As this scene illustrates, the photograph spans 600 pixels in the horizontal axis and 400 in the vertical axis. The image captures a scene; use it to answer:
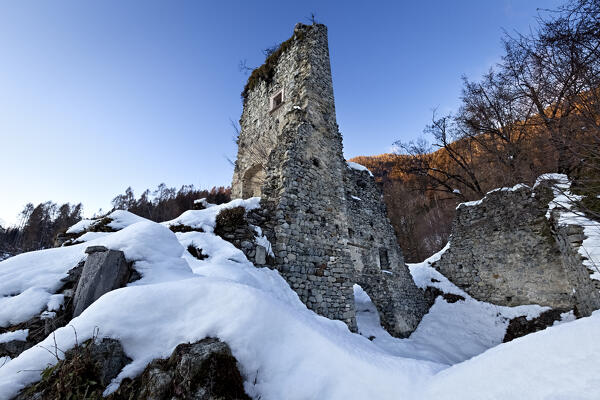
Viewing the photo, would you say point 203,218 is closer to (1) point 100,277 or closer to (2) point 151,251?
(2) point 151,251

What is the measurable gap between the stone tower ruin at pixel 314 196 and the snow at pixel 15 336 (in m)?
3.38

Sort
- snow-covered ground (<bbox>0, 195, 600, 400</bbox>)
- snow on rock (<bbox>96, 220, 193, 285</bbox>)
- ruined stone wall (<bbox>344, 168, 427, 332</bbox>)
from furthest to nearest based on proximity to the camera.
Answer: ruined stone wall (<bbox>344, 168, 427, 332</bbox>), snow on rock (<bbox>96, 220, 193, 285</bbox>), snow-covered ground (<bbox>0, 195, 600, 400</bbox>)

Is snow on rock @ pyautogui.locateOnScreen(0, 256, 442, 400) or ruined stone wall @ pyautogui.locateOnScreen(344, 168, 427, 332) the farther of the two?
ruined stone wall @ pyautogui.locateOnScreen(344, 168, 427, 332)

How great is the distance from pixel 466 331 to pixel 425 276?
8.71 ft

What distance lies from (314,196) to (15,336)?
5.96m

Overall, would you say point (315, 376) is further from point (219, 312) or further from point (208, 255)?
point (208, 255)

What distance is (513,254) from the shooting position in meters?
9.18

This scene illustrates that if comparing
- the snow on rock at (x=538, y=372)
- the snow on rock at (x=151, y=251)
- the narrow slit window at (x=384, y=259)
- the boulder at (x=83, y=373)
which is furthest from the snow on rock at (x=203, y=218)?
the narrow slit window at (x=384, y=259)

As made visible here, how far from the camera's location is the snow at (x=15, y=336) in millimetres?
2740

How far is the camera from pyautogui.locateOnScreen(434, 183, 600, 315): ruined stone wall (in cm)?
807

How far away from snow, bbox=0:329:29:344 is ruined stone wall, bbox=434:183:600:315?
1106 cm

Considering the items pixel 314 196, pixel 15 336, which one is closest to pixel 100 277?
pixel 15 336

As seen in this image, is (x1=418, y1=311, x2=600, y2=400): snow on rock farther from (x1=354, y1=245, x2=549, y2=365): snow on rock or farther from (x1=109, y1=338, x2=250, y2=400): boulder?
(x1=354, y1=245, x2=549, y2=365): snow on rock

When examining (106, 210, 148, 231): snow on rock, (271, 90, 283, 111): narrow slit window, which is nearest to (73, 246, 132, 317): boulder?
(106, 210, 148, 231): snow on rock
